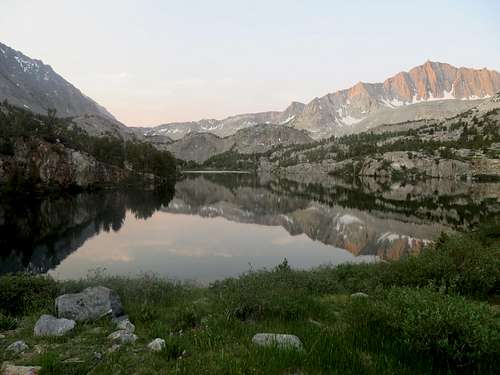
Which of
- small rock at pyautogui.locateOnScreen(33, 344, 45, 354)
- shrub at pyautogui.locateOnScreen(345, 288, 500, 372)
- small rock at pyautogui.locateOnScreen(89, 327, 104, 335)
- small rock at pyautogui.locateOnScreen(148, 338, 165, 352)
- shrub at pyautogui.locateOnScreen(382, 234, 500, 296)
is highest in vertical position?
shrub at pyautogui.locateOnScreen(345, 288, 500, 372)

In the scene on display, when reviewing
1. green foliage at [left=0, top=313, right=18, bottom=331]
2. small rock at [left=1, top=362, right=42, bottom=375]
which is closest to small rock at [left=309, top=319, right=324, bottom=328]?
small rock at [left=1, top=362, right=42, bottom=375]

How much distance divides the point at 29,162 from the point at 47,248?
86784 mm

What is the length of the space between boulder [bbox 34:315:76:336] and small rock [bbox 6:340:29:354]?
4.03 ft

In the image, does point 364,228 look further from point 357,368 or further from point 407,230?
point 357,368

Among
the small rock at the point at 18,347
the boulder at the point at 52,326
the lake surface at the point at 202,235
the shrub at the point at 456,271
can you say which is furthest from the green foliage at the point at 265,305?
the lake surface at the point at 202,235

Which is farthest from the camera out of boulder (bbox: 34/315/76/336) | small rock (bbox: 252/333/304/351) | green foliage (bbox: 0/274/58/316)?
green foliage (bbox: 0/274/58/316)

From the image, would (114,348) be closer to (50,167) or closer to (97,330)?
(97,330)

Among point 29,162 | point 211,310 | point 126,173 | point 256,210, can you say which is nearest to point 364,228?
point 256,210

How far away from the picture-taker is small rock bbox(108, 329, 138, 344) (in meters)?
10.9

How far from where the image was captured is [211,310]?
14.3 m

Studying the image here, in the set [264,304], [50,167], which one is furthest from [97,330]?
[50,167]

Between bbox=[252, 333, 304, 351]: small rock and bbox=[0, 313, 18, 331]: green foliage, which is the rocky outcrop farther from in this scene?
bbox=[252, 333, 304, 351]: small rock

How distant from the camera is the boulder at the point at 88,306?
13.9 m

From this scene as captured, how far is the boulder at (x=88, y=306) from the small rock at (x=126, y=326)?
1.33m
